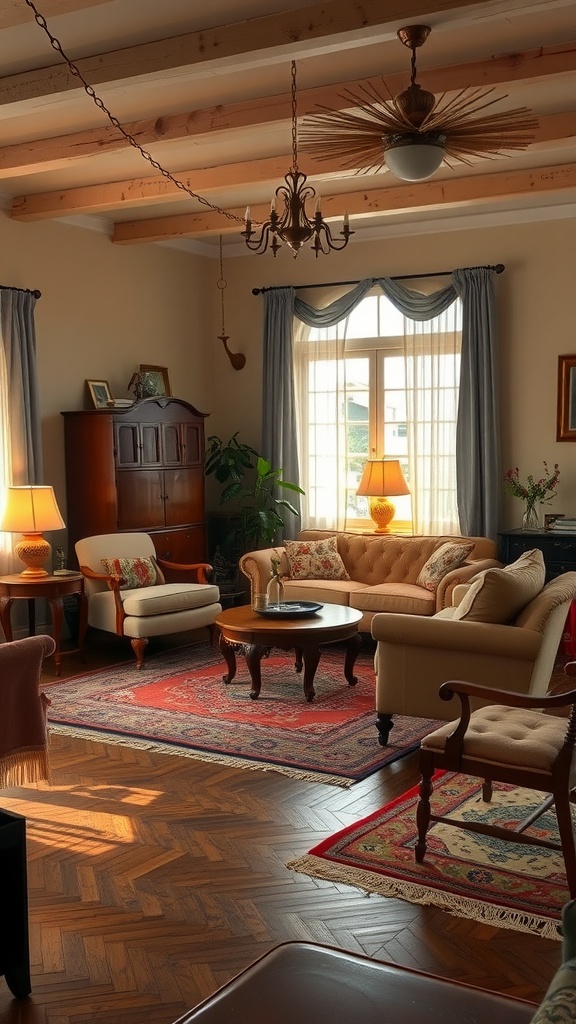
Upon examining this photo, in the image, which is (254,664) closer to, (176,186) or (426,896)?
(426,896)

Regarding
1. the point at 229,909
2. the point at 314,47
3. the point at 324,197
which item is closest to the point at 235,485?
the point at 324,197

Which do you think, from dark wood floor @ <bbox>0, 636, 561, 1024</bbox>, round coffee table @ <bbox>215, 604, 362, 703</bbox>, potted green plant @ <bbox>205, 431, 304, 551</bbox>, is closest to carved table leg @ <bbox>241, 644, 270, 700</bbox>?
→ round coffee table @ <bbox>215, 604, 362, 703</bbox>

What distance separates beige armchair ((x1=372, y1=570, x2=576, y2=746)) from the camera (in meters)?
4.57

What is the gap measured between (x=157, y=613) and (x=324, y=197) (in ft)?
11.1

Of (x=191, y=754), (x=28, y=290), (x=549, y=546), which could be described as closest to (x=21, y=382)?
(x=28, y=290)

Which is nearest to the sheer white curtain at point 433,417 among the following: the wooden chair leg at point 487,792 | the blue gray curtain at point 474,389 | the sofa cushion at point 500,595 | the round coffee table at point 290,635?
the blue gray curtain at point 474,389

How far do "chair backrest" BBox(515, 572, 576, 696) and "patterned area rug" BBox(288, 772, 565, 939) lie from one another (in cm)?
60

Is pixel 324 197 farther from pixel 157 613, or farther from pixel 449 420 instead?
pixel 157 613

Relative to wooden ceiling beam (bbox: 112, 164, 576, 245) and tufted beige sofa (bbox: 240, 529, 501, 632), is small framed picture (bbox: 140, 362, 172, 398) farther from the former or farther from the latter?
tufted beige sofa (bbox: 240, 529, 501, 632)

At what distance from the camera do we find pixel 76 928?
3256mm

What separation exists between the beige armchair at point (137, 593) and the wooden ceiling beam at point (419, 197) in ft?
8.44

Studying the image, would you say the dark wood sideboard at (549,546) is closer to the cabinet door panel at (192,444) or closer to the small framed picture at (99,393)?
the cabinet door panel at (192,444)

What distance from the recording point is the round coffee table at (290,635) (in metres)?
5.88

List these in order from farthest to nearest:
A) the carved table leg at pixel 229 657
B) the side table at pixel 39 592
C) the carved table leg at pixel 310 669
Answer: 1. the side table at pixel 39 592
2. the carved table leg at pixel 229 657
3. the carved table leg at pixel 310 669
